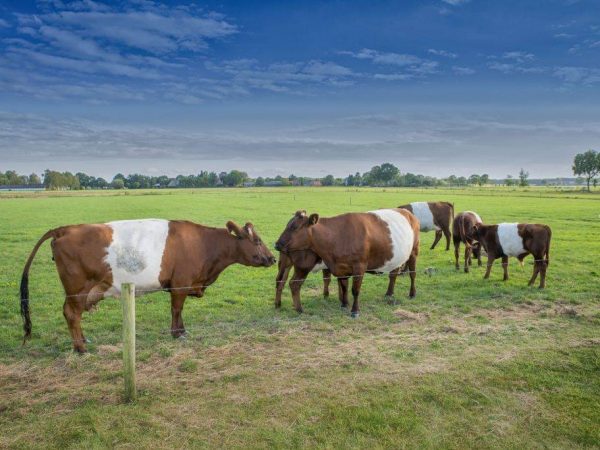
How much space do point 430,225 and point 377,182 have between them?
427ft

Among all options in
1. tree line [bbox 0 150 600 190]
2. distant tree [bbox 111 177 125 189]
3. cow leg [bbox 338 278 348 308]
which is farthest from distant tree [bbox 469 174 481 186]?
cow leg [bbox 338 278 348 308]

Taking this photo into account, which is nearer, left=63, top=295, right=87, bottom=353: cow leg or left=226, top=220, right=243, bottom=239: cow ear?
left=63, top=295, right=87, bottom=353: cow leg

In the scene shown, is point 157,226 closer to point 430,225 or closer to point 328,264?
point 328,264

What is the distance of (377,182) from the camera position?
476ft

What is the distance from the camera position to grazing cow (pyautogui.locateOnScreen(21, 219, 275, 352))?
6.62 meters

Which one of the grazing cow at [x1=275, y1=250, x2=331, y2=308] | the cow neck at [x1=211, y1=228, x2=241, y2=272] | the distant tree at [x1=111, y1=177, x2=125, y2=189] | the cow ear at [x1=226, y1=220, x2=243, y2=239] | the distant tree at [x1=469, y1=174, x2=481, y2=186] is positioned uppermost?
the distant tree at [x1=469, y1=174, x2=481, y2=186]

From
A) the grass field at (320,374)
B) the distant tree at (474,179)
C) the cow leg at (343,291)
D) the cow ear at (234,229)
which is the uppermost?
the distant tree at (474,179)

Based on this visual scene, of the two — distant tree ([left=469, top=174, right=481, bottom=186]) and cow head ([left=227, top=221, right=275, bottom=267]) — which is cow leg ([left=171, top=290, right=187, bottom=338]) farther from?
distant tree ([left=469, top=174, right=481, bottom=186])

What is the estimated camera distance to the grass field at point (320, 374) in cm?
470

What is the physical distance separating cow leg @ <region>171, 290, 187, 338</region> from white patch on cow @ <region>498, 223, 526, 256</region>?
8382 millimetres

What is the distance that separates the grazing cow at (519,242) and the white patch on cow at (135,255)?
8.68 metres

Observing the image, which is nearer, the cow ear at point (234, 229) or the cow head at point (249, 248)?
the cow ear at point (234, 229)

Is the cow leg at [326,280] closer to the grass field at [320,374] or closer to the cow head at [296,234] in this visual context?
the grass field at [320,374]

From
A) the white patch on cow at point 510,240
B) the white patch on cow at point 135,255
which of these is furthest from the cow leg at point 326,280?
the white patch on cow at point 510,240
